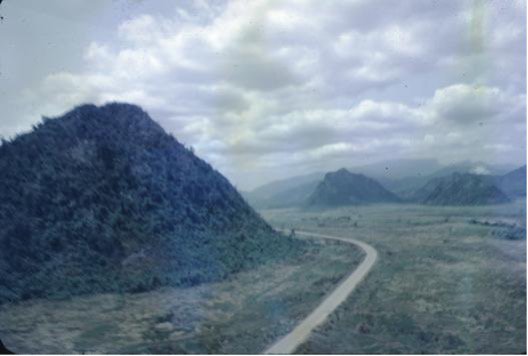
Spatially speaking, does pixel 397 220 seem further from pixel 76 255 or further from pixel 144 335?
pixel 144 335

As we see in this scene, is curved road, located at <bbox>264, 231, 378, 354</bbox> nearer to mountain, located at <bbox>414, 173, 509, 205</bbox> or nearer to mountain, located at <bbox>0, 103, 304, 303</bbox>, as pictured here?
mountain, located at <bbox>0, 103, 304, 303</bbox>

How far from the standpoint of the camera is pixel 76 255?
24953mm

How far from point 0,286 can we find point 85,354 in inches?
370

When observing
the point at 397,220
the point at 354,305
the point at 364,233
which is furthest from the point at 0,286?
the point at 397,220

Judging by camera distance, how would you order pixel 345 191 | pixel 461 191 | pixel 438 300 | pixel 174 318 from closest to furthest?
1. pixel 174 318
2. pixel 438 300
3. pixel 461 191
4. pixel 345 191

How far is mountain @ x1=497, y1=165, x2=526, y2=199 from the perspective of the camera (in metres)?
36.1

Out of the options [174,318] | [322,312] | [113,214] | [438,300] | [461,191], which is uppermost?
[113,214]

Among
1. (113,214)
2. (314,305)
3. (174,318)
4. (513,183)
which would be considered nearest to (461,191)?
(513,183)

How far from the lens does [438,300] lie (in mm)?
18406

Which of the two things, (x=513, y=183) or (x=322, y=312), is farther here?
(x=513, y=183)

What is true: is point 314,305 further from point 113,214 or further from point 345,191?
point 345,191

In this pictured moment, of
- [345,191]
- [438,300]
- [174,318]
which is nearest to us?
[174,318]

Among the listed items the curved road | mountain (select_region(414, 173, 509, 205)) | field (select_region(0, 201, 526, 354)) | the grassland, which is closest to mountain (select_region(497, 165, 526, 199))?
mountain (select_region(414, 173, 509, 205))

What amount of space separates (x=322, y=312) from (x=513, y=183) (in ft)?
101
